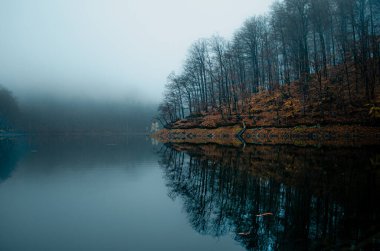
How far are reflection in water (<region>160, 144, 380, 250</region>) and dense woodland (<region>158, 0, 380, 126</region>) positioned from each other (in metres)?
27.6

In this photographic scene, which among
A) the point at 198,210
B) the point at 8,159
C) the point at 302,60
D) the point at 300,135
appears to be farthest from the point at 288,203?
the point at 302,60

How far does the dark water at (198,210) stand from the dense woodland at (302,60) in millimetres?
28448

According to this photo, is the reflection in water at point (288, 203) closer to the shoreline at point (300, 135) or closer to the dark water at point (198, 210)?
A: the dark water at point (198, 210)

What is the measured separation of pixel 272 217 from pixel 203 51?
214 feet

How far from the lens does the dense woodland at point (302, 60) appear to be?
39312 mm

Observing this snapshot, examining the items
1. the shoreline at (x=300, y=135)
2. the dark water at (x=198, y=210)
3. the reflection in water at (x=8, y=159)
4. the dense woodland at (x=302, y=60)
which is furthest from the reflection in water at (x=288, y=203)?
the dense woodland at (x=302, y=60)

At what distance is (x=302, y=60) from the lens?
45.2 meters

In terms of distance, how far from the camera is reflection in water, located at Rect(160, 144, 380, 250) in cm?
627

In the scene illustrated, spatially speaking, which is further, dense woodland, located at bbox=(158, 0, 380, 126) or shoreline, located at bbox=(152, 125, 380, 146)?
dense woodland, located at bbox=(158, 0, 380, 126)

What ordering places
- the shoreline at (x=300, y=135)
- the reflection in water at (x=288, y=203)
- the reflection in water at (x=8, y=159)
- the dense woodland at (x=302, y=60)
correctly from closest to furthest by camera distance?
1. the reflection in water at (x=288, y=203)
2. the reflection in water at (x=8, y=159)
3. the shoreline at (x=300, y=135)
4. the dense woodland at (x=302, y=60)

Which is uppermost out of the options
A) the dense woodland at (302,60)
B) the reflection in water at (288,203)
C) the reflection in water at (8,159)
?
the dense woodland at (302,60)

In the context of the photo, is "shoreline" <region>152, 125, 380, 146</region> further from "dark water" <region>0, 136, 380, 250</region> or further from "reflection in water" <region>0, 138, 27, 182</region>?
"reflection in water" <region>0, 138, 27, 182</region>

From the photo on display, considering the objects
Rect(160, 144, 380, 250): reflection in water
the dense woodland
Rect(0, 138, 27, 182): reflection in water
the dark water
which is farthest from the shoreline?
Rect(0, 138, 27, 182): reflection in water

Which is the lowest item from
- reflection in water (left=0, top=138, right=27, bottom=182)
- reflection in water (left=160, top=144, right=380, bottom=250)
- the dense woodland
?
reflection in water (left=160, top=144, right=380, bottom=250)
